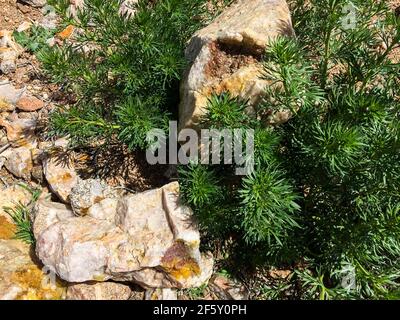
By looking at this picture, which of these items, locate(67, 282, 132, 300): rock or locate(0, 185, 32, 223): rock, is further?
locate(0, 185, 32, 223): rock

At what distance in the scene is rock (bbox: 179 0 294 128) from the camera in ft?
9.84

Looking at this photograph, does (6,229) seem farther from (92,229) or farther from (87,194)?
(92,229)

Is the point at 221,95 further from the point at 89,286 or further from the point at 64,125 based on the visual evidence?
the point at 89,286

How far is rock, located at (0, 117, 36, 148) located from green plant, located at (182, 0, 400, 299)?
199cm

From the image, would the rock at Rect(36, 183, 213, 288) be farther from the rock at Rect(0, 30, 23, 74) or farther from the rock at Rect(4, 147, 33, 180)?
the rock at Rect(0, 30, 23, 74)

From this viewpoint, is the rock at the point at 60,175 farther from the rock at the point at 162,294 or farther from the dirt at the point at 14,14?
the dirt at the point at 14,14

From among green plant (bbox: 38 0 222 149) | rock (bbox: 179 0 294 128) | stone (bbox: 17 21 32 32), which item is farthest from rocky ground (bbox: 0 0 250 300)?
stone (bbox: 17 21 32 32)

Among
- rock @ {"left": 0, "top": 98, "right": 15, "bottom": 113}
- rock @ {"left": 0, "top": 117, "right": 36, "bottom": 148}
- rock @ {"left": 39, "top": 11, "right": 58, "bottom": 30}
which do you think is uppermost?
rock @ {"left": 39, "top": 11, "right": 58, "bottom": 30}

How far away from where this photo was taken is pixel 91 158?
394 cm

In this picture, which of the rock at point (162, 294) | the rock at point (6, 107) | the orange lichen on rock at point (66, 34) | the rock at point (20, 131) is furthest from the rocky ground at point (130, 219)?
the orange lichen on rock at point (66, 34)

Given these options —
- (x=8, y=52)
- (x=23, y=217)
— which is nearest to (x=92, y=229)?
(x=23, y=217)

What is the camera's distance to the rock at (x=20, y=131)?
164 inches

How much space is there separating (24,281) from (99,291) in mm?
583

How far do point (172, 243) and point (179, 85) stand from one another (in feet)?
4.32
